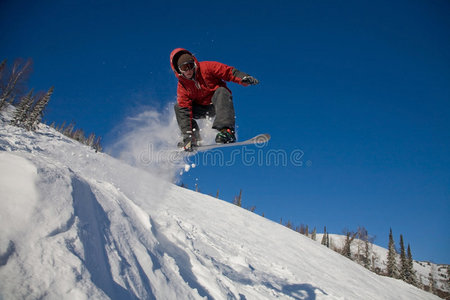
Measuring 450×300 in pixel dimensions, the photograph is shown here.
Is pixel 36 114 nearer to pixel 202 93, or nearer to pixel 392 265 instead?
pixel 202 93

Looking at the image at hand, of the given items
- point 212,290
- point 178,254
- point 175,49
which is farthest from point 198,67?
point 212,290

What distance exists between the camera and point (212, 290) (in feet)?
9.62

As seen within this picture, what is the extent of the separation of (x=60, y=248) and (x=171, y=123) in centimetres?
677

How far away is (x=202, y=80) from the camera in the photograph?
455 centimetres

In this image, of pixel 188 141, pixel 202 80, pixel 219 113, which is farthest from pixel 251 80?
pixel 188 141

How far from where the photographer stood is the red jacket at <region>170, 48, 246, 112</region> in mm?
4423

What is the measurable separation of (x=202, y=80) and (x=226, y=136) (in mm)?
1240

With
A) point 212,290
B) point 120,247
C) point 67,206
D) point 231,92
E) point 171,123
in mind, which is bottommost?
point 212,290

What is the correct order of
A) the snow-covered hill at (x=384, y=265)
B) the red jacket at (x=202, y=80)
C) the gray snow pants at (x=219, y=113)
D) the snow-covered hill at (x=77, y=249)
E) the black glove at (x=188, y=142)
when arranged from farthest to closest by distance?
1. the snow-covered hill at (x=384, y=265)
2. the black glove at (x=188, y=142)
3. the red jacket at (x=202, y=80)
4. the gray snow pants at (x=219, y=113)
5. the snow-covered hill at (x=77, y=249)

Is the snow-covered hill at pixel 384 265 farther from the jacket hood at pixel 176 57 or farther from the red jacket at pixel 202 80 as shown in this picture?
the jacket hood at pixel 176 57

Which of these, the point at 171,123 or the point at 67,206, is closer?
the point at 67,206

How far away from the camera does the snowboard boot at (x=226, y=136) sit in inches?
165

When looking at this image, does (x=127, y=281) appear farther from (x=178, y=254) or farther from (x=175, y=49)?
(x=175, y=49)

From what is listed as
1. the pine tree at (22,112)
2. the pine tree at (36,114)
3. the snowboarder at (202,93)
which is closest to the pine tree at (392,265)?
the snowboarder at (202,93)
